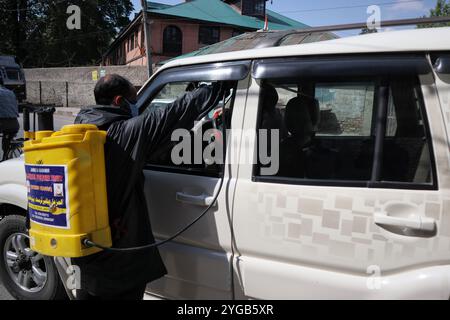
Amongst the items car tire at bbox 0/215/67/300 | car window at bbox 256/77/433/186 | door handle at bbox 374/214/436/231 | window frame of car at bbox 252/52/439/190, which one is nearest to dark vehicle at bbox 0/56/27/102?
car tire at bbox 0/215/67/300

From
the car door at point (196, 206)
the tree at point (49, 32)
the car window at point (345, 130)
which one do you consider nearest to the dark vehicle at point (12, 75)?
the tree at point (49, 32)

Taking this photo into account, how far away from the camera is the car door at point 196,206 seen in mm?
2121

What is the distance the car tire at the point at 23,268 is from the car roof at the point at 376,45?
1.99m

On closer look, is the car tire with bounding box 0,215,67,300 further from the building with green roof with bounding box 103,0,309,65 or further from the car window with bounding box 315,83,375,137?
the building with green roof with bounding box 103,0,309,65

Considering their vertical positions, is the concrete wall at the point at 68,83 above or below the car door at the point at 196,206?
above

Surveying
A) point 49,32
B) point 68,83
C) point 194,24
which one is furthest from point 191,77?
point 49,32

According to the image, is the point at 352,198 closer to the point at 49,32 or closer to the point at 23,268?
the point at 23,268

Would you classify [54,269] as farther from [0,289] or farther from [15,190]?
[0,289]

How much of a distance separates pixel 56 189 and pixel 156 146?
55cm

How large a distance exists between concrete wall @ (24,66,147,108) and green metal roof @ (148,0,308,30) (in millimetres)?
7060

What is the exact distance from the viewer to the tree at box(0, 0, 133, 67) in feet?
136

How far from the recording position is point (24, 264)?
295cm

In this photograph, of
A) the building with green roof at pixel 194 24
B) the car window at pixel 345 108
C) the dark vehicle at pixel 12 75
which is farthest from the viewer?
the building with green roof at pixel 194 24

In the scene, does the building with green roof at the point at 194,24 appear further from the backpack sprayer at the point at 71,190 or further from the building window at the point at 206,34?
the backpack sprayer at the point at 71,190
